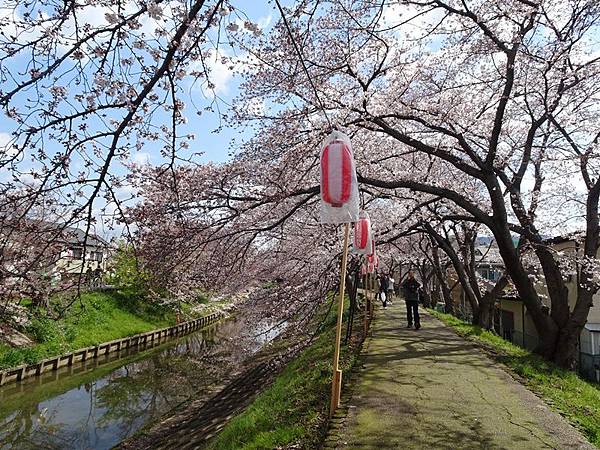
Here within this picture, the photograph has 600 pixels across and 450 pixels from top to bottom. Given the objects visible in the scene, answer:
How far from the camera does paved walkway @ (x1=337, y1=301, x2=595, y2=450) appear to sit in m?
4.52

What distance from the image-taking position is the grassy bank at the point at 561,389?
17.3 ft

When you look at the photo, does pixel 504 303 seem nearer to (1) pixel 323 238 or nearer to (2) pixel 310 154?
(1) pixel 323 238

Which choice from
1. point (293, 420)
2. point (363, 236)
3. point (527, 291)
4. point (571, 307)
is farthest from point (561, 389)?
point (571, 307)

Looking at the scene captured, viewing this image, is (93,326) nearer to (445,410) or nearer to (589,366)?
(445,410)

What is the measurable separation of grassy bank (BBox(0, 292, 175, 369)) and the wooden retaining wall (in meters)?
0.33

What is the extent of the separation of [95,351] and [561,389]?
20.2 meters

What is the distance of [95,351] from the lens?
21.0 metres

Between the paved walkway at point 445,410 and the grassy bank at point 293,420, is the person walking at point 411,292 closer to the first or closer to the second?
the paved walkway at point 445,410

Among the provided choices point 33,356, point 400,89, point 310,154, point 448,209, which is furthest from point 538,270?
point 33,356

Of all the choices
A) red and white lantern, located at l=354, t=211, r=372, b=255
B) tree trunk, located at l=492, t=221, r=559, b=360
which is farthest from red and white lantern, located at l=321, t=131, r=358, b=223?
tree trunk, located at l=492, t=221, r=559, b=360

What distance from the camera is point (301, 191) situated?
7719mm

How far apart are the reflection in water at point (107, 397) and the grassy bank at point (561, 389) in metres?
5.37

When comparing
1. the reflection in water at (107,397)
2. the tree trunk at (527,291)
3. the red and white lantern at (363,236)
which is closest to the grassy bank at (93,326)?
the reflection in water at (107,397)

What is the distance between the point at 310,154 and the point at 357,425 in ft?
16.0
